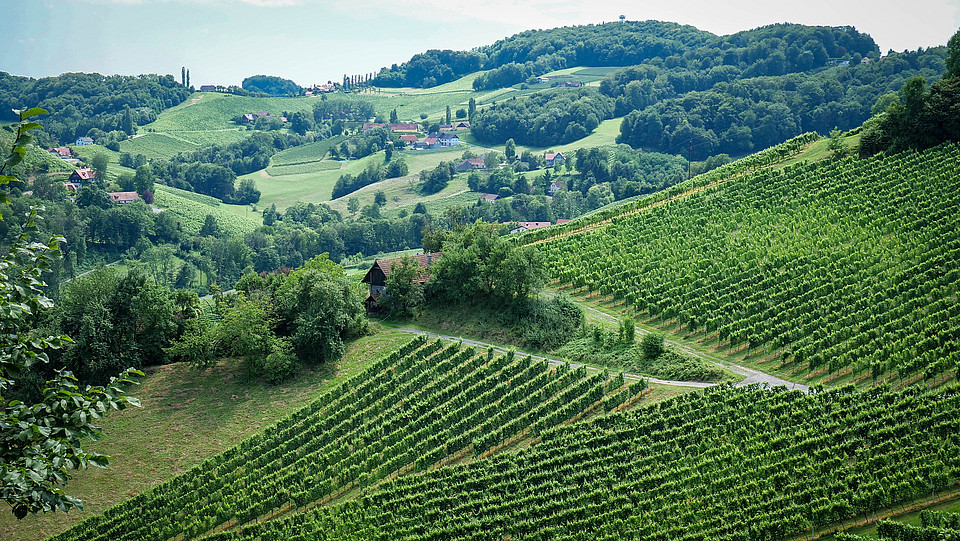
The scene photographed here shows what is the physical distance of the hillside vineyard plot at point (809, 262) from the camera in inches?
1650

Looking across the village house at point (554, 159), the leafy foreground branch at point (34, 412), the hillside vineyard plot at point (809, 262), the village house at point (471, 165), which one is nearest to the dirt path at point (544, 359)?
the hillside vineyard plot at point (809, 262)

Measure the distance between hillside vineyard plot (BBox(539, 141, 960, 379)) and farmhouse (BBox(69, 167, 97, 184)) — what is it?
10897 cm

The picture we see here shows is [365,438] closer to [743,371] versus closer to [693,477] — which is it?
[693,477]

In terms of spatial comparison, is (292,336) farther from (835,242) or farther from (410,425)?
(835,242)

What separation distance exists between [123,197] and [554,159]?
8666 centimetres

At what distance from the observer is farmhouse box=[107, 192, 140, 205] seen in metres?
134

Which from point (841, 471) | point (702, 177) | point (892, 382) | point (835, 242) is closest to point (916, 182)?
point (835, 242)

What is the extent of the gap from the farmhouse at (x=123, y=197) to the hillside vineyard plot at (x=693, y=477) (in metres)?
113

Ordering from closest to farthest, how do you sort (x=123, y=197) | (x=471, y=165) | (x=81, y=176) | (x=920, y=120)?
(x=920, y=120) < (x=123, y=197) < (x=81, y=176) < (x=471, y=165)

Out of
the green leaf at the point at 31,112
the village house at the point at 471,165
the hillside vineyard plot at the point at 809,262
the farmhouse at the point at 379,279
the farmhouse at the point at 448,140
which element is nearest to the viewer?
the green leaf at the point at 31,112

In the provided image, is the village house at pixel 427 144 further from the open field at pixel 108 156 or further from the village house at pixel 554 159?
the open field at pixel 108 156

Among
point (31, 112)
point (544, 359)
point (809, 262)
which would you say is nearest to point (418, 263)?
point (544, 359)

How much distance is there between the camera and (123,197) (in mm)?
136750

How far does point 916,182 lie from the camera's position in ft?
195
